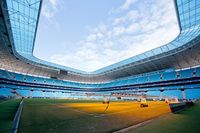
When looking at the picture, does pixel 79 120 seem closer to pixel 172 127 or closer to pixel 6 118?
pixel 6 118

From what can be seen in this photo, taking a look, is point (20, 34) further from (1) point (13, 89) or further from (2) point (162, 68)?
(2) point (162, 68)

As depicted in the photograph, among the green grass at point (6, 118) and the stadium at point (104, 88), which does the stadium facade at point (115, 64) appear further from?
the green grass at point (6, 118)

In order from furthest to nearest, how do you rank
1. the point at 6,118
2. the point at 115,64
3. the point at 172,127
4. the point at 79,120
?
1. the point at 115,64
2. the point at 6,118
3. the point at 79,120
4. the point at 172,127

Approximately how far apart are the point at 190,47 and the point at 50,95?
72.4m

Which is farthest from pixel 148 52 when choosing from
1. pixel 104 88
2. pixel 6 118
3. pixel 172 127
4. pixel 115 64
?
Result: pixel 104 88

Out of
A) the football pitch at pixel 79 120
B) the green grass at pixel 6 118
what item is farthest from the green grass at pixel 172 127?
the green grass at pixel 6 118

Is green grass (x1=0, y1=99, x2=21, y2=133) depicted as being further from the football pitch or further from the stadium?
the football pitch

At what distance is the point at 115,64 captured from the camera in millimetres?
61375

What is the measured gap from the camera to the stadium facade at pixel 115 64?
2527cm

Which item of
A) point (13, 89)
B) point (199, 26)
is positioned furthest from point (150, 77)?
point (13, 89)

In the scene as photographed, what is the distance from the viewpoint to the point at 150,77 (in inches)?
2509

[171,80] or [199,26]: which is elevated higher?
[199,26]

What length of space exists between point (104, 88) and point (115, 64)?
30933mm

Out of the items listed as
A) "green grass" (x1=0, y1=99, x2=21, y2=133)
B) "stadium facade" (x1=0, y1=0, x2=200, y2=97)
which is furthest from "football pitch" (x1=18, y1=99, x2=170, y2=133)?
"stadium facade" (x1=0, y1=0, x2=200, y2=97)
